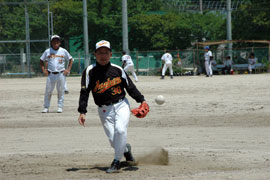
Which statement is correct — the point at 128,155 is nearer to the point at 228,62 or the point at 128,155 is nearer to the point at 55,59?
the point at 55,59

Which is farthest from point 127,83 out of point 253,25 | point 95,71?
point 253,25

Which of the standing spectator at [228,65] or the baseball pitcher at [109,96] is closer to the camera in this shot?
the baseball pitcher at [109,96]

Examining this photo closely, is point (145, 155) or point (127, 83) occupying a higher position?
point (127, 83)

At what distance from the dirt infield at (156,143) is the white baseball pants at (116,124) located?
14.1 inches

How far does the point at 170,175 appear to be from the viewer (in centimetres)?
644

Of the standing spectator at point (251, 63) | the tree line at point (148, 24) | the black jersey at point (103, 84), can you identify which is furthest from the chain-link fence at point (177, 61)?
the black jersey at point (103, 84)

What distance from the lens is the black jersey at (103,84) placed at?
22.4 ft

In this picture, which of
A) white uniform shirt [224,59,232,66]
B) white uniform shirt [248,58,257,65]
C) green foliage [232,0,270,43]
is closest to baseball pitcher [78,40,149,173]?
Result: white uniform shirt [224,59,232,66]

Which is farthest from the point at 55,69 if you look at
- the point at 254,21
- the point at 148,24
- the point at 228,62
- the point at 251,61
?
the point at 148,24

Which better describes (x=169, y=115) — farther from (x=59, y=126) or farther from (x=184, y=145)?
(x=184, y=145)

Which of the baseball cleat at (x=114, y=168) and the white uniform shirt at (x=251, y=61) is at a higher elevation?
the white uniform shirt at (x=251, y=61)

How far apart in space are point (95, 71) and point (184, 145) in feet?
9.08

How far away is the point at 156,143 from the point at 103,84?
265 cm

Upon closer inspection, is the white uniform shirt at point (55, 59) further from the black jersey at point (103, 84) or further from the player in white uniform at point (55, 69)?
the black jersey at point (103, 84)
